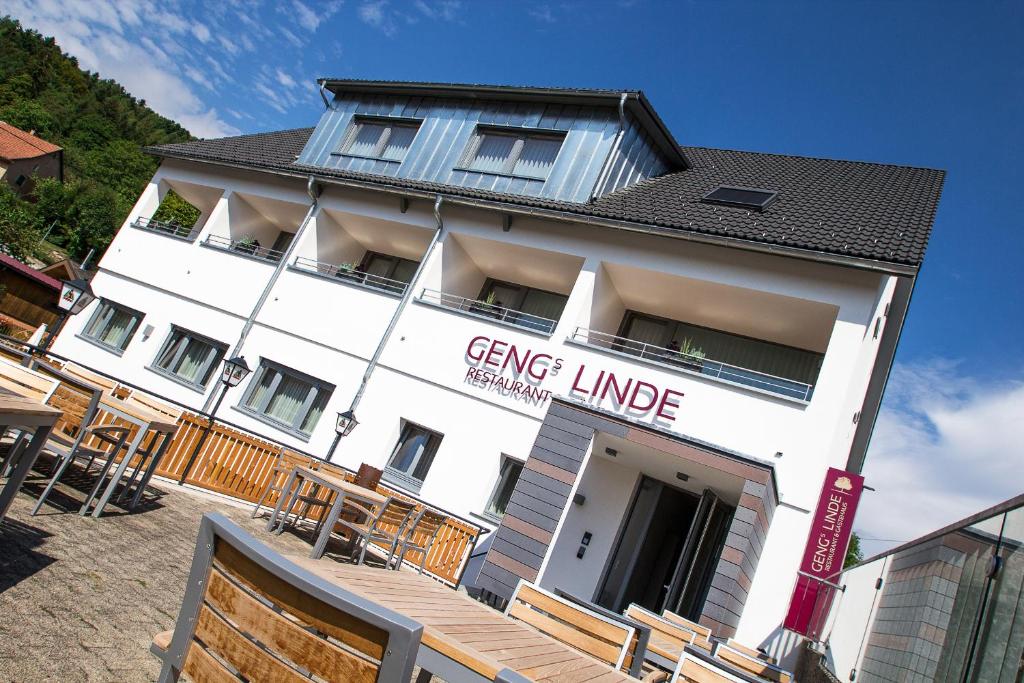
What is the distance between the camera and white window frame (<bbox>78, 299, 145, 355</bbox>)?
Result: 1683 centimetres

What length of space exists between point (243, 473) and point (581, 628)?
765 centimetres

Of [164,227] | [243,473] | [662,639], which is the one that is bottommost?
[243,473]

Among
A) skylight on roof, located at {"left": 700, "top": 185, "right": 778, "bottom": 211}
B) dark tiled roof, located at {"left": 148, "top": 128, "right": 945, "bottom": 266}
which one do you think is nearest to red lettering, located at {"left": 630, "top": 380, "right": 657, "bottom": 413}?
dark tiled roof, located at {"left": 148, "top": 128, "right": 945, "bottom": 266}

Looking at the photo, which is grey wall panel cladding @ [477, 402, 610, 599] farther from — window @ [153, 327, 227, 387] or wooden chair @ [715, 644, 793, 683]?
window @ [153, 327, 227, 387]

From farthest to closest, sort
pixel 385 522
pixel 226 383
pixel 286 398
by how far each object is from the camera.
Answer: pixel 286 398, pixel 226 383, pixel 385 522

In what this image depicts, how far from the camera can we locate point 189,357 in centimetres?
1605

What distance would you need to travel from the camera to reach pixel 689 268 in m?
11.9

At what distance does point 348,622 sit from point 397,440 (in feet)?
38.6

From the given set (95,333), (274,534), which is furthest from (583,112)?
(95,333)

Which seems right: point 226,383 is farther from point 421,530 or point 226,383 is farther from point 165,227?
point 165,227

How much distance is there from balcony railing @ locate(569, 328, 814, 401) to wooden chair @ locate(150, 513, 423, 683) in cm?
940

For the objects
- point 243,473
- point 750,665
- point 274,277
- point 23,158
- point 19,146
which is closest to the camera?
→ point 750,665

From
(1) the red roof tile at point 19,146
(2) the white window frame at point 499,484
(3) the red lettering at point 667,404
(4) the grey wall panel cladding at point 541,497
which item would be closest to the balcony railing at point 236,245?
(2) the white window frame at point 499,484

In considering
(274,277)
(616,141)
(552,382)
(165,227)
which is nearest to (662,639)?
(552,382)
